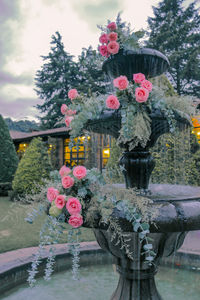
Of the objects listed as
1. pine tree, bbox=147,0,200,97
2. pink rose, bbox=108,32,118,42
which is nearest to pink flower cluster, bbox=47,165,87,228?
pink rose, bbox=108,32,118,42

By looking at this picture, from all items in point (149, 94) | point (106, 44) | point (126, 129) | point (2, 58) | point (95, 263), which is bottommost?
point (95, 263)

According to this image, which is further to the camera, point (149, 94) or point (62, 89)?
point (62, 89)

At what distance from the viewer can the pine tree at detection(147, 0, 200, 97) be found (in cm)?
2258

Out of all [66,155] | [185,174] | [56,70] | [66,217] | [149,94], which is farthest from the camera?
[56,70]

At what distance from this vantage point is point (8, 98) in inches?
1758

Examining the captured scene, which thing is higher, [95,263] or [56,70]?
[56,70]

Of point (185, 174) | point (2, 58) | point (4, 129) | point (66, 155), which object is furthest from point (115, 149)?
point (2, 58)

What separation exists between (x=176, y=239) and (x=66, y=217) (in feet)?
3.95

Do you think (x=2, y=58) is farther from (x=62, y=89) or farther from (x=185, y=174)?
(x=185, y=174)

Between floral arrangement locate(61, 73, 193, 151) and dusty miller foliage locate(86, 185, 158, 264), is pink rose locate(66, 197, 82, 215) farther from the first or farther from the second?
floral arrangement locate(61, 73, 193, 151)

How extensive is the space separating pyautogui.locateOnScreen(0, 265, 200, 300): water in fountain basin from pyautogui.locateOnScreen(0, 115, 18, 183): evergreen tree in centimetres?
1311

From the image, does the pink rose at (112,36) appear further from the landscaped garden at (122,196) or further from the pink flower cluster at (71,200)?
the pink flower cluster at (71,200)

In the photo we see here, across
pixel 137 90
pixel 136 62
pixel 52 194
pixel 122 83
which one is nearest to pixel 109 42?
pixel 136 62

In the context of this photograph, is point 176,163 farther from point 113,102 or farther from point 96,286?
point 113,102
